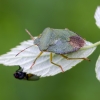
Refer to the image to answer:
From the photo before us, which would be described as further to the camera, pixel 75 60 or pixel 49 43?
pixel 49 43

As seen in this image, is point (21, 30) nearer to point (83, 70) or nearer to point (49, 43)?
point (83, 70)

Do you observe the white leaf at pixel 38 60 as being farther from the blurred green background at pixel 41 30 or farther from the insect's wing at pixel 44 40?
the blurred green background at pixel 41 30

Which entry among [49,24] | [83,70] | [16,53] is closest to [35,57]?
[16,53]

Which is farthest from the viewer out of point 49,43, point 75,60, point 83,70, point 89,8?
point 89,8

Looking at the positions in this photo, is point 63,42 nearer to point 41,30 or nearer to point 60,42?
point 60,42

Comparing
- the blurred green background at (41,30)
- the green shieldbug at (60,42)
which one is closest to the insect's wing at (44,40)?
the green shieldbug at (60,42)

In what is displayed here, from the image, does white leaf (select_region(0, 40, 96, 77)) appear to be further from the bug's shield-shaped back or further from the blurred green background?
the blurred green background

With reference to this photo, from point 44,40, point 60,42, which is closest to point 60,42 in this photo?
point 60,42

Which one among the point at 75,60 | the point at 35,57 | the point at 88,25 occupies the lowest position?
the point at 88,25
